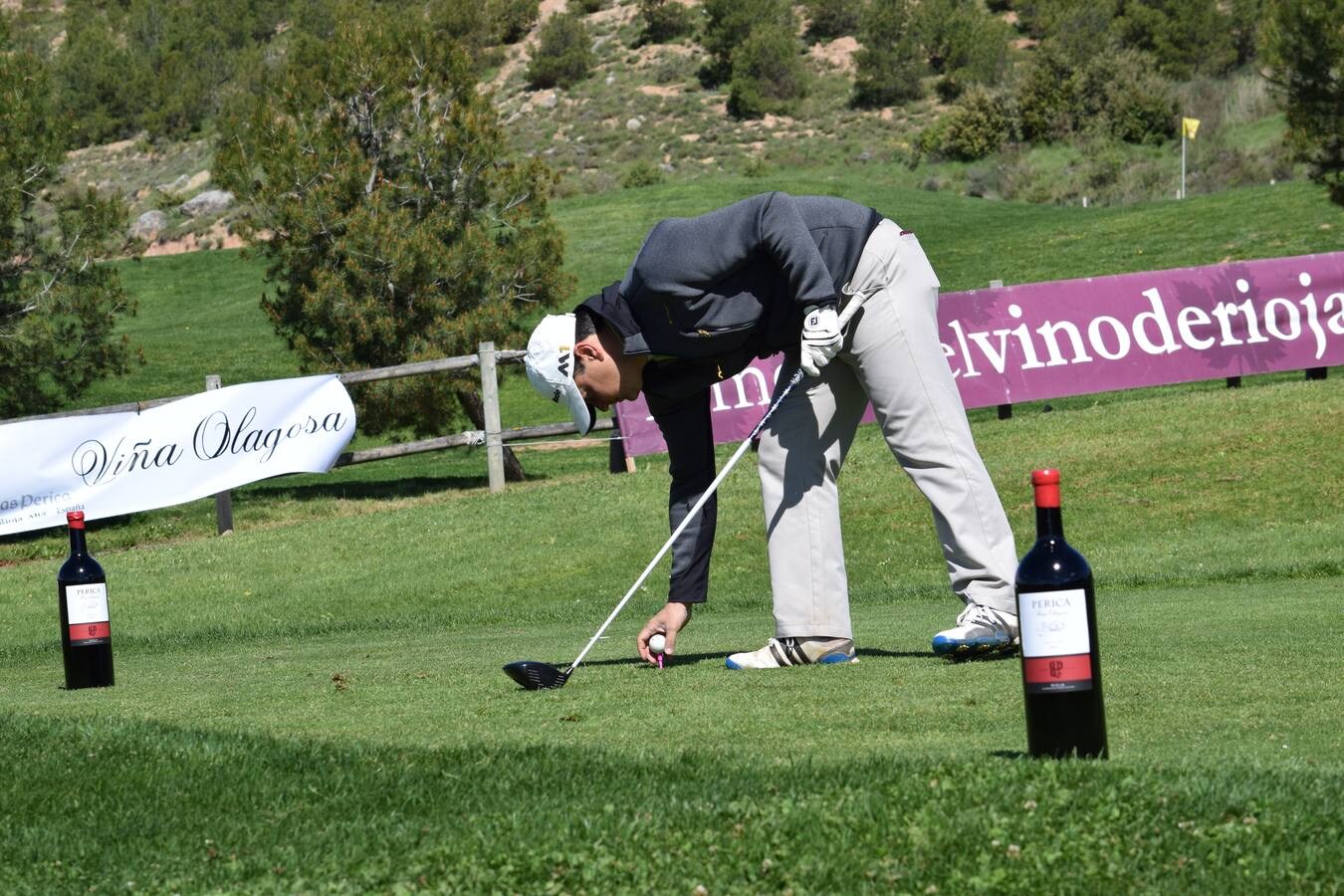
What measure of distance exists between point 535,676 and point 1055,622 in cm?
273

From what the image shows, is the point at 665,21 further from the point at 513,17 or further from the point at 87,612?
the point at 87,612

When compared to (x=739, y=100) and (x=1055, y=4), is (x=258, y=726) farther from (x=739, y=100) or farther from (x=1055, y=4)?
(x=1055, y=4)

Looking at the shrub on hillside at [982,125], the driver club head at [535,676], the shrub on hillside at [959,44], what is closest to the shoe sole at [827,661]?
the driver club head at [535,676]

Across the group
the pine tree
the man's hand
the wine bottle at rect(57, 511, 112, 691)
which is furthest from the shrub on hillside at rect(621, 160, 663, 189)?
the man's hand

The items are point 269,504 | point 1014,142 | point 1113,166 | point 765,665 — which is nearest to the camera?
point 765,665

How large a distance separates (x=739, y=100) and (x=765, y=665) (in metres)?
67.7

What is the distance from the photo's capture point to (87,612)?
713 centimetres

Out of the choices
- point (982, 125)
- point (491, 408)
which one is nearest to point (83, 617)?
point (491, 408)

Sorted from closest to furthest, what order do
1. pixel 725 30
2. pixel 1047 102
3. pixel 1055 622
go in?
pixel 1055 622, pixel 1047 102, pixel 725 30

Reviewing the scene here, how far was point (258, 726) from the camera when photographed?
544 centimetres

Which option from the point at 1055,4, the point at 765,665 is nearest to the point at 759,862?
the point at 765,665

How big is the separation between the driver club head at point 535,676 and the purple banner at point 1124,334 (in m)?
12.0

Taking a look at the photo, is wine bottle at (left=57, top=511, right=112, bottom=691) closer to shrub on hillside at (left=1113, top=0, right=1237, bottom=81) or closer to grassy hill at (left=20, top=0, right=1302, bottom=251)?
grassy hill at (left=20, top=0, right=1302, bottom=251)

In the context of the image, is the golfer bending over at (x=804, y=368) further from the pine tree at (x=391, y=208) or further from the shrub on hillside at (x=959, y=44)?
the shrub on hillside at (x=959, y=44)
